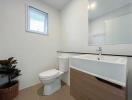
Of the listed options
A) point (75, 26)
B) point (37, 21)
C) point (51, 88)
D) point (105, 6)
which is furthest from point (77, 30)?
point (51, 88)

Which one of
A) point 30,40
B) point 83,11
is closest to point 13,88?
point 30,40

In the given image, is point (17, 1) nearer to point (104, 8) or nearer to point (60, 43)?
point (60, 43)

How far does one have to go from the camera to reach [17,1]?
164 centimetres

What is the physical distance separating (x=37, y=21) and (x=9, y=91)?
171 centimetres

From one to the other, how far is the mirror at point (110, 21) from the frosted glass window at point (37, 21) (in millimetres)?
1265

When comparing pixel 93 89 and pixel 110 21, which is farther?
pixel 110 21

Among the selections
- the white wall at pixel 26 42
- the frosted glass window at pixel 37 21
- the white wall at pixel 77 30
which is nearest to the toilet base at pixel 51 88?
the white wall at pixel 26 42

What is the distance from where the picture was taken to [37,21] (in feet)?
6.87

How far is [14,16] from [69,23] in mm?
1272

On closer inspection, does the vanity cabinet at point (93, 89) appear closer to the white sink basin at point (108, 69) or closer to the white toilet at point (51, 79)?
the white sink basin at point (108, 69)

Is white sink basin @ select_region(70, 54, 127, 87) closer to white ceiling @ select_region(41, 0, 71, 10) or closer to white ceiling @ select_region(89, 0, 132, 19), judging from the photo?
white ceiling @ select_region(89, 0, 132, 19)

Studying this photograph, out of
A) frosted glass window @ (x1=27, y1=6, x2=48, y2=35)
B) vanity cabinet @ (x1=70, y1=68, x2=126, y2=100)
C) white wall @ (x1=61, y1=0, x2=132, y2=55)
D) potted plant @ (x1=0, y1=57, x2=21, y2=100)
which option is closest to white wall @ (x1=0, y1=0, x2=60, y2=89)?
frosted glass window @ (x1=27, y1=6, x2=48, y2=35)

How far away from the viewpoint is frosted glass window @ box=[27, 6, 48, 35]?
187cm

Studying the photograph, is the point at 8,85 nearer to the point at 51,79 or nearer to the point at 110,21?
the point at 51,79
